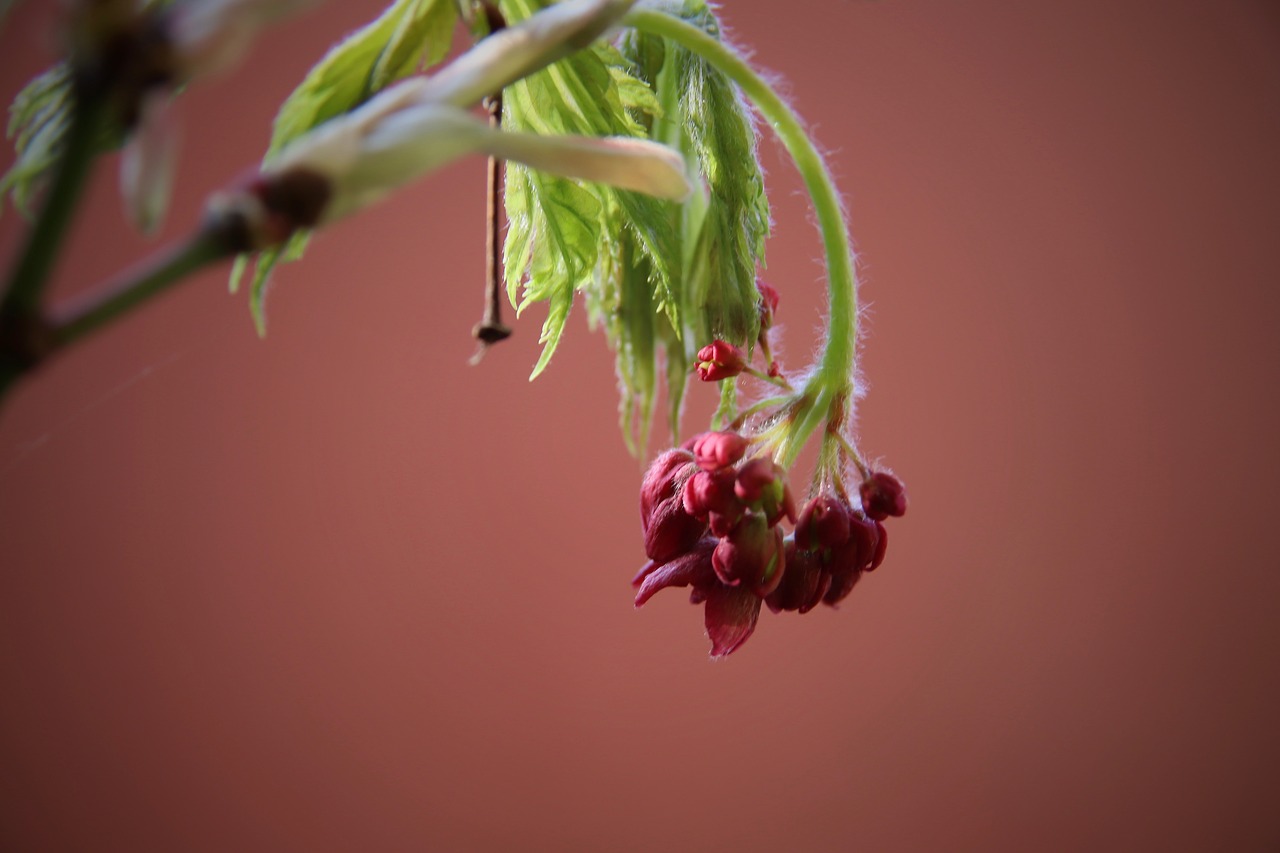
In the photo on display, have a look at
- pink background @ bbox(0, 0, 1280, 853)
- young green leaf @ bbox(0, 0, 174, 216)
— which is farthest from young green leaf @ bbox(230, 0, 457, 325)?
pink background @ bbox(0, 0, 1280, 853)

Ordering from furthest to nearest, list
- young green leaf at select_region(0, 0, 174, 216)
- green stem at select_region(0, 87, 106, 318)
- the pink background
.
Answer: the pink background → young green leaf at select_region(0, 0, 174, 216) → green stem at select_region(0, 87, 106, 318)

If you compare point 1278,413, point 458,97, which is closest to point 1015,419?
point 1278,413

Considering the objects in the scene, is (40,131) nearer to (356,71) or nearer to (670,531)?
(356,71)

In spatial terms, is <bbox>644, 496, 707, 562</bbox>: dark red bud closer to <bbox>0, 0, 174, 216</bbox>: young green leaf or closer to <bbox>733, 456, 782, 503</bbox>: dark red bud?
<bbox>733, 456, 782, 503</bbox>: dark red bud

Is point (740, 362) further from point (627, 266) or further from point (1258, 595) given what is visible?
point (1258, 595)

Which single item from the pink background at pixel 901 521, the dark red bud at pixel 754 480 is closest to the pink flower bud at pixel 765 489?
the dark red bud at pixel 754 480

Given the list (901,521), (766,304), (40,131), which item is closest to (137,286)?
(40,131)
